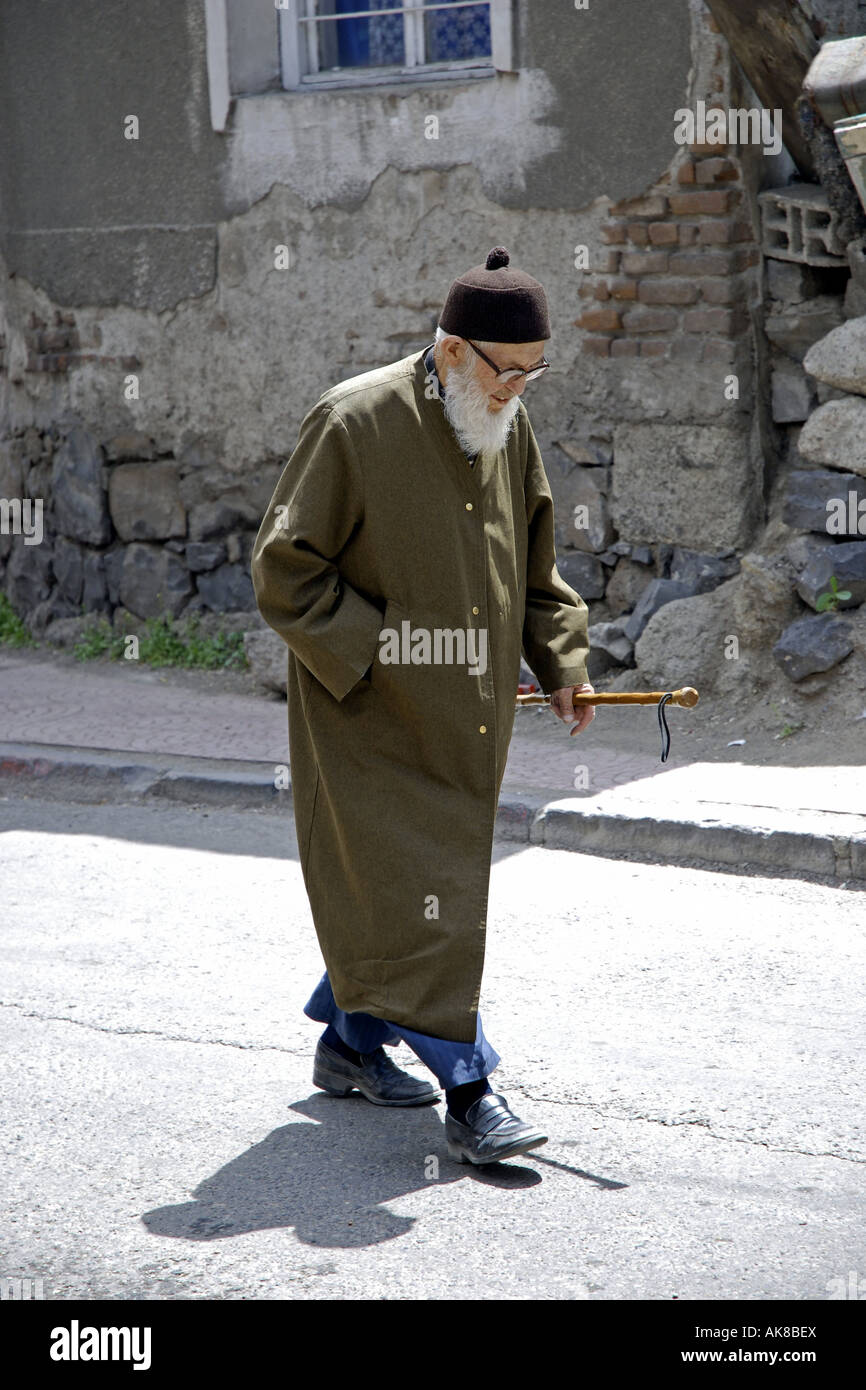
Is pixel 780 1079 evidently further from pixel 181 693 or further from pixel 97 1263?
pixel 181 693

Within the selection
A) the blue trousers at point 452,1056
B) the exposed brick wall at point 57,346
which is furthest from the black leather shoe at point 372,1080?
the exposed brick wall at point 57,346

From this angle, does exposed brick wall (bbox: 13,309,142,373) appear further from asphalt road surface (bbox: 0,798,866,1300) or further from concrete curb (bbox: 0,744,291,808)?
asphalt road surface (bbox: 0,798,866,1300)

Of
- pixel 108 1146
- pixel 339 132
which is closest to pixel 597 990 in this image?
pixel 108 1146

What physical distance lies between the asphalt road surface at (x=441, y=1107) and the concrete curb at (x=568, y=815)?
0.49 ft

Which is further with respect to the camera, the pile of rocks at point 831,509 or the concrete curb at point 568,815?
the pile of rocks at point 831,509

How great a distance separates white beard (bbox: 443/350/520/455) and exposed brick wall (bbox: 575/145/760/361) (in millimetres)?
4210

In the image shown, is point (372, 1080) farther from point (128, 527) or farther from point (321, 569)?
point (128, 527)

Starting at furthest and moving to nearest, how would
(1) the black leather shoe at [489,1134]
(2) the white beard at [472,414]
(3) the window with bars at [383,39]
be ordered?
(3) the window with bars at [383,39], (2) the white beard at [472,414], (1) the black leather shoe at [489,1134]

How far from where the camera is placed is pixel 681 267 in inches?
293

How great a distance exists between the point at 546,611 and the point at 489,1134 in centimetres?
121

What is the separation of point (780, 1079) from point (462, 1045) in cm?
85

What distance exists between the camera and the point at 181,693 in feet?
28.1

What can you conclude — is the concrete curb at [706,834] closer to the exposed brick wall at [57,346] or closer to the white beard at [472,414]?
the white beard at [472,414]

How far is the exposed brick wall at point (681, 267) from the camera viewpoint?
288 inches
